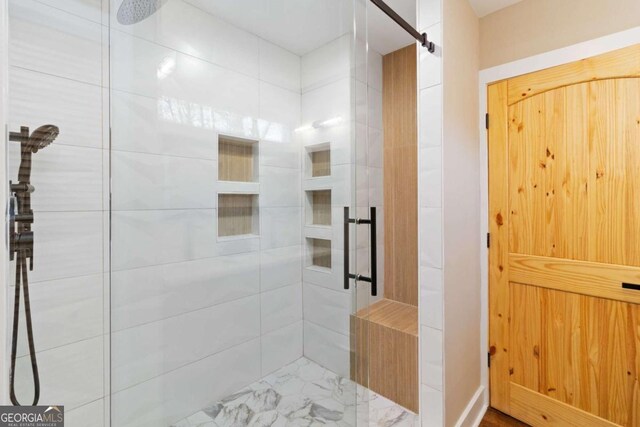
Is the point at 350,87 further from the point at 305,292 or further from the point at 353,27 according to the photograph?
the point at 305,292

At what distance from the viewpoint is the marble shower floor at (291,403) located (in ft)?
3.70

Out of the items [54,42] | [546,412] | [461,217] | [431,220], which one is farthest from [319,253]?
[546,412]

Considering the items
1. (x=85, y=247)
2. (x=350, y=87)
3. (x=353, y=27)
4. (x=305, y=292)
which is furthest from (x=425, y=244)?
(x=85, y=247)

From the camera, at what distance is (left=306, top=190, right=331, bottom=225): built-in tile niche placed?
123 cm

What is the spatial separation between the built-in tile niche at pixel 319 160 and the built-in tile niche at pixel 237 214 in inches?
10.6

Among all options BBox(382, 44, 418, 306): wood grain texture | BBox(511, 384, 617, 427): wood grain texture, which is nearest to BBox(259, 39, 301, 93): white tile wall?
BBox(382, 44, 418, 306): wood grain texture

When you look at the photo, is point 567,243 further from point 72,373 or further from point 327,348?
point 72,373

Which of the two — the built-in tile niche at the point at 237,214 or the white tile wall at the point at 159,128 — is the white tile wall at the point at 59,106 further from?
the built-in tile niche at the point at 237,214

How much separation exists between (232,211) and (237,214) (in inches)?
0.9

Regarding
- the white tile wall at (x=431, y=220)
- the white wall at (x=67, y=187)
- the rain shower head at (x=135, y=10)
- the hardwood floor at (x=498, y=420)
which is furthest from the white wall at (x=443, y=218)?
the white wall at (x=67, y=187)

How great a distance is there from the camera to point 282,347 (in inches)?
47.4

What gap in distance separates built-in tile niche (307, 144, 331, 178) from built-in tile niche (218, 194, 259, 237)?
0.89 ft

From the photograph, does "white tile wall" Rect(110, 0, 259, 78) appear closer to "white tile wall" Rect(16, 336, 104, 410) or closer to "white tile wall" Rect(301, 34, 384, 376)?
"white tile wall" Rect(301, 34, 384, 376)

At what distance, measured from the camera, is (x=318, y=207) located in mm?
1243
